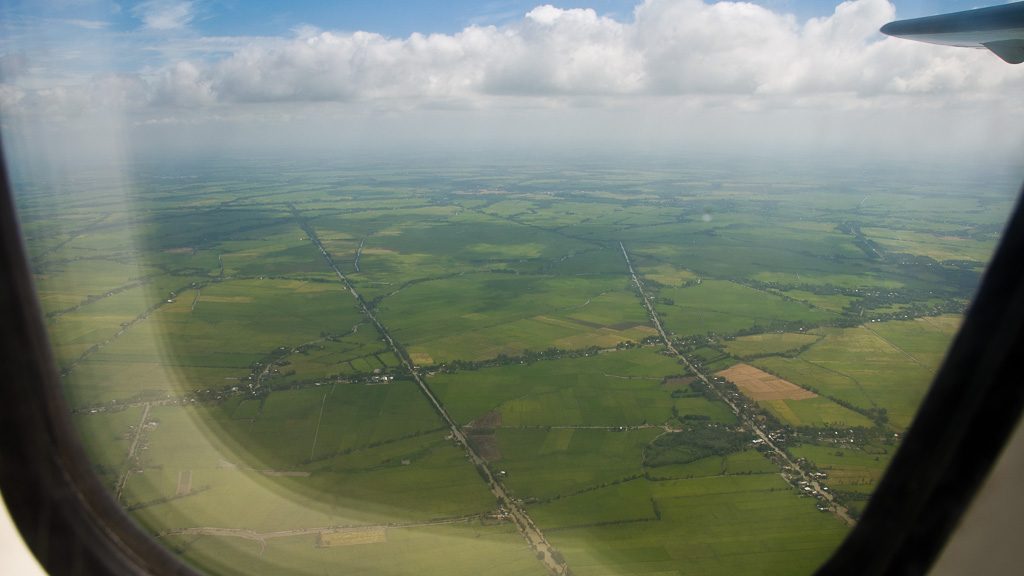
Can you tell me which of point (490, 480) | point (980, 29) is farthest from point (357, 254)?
point (980, 29)

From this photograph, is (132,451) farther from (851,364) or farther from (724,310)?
(724,310)

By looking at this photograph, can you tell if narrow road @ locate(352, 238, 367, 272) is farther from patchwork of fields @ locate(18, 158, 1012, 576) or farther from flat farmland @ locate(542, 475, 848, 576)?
flat farmland @ locate(542, 475, 848, 576)

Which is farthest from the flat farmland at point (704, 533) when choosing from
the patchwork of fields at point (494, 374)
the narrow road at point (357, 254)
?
the narrow road at point (357, 254)

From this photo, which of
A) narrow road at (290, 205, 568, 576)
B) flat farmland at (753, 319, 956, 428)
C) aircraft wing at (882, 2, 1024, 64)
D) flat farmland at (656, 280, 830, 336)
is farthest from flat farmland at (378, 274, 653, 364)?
aircraft wing at (882, 2, 1024, 64)

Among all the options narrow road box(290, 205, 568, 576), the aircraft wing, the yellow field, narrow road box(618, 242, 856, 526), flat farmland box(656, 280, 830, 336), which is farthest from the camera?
flat farmland box(656, 280, 830, 336)

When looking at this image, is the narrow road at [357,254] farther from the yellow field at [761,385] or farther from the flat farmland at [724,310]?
the yellow field at [761,385]

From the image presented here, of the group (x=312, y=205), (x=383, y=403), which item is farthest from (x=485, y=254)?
(x=383, y=403)

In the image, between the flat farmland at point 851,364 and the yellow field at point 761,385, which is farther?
the yellow field at point 761,385
